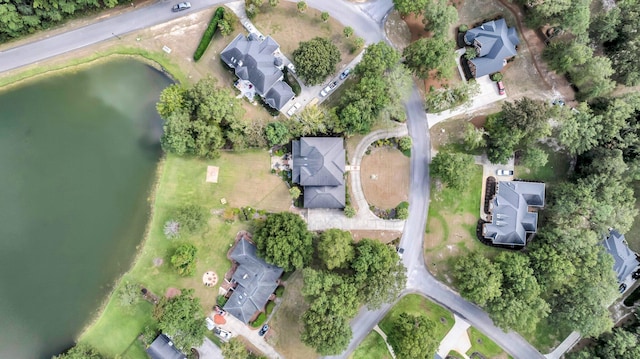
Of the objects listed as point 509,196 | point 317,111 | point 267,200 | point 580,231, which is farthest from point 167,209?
point 580,231

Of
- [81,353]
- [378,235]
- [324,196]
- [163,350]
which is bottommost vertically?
[163,350]

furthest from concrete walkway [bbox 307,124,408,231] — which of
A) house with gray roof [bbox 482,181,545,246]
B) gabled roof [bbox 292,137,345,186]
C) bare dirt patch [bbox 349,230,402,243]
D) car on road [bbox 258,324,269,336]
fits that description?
car on road [bbox 258,324,269,336]

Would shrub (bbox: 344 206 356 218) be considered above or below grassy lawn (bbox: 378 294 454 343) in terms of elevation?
above

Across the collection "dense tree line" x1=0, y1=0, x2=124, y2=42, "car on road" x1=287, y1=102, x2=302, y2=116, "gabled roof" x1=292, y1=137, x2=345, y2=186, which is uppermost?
"dense tree line" x1=0, y1=0, x2=124, y2=42

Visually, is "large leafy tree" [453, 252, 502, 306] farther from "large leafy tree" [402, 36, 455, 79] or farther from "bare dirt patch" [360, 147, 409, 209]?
"large leafy tree" [402, 36, 455, 79]

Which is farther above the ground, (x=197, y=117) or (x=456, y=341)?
(x=197, y=117)

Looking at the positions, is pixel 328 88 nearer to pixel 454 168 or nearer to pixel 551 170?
pixel 454 168

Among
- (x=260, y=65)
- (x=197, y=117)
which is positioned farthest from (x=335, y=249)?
(x=260, y=65)
